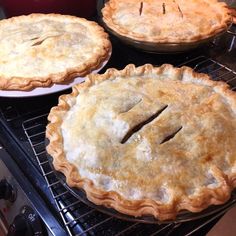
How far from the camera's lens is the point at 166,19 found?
68.1 inches

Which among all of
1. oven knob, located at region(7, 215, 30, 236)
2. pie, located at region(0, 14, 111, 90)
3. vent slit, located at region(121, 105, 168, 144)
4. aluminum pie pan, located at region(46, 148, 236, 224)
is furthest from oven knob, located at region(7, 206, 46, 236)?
pie, located at region(0, 14, 111, 90)

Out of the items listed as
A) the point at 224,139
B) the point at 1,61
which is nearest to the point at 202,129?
the point at 224,139

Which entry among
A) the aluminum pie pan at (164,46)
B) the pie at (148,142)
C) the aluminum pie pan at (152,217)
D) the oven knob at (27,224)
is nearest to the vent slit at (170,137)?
the pie at (148,142)

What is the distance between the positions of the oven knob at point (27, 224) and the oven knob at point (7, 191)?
0.30ft

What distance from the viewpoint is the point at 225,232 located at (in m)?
1.11

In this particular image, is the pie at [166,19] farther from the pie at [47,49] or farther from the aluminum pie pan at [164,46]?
the pie at [47,49]

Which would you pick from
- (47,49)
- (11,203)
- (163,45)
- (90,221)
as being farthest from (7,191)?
(163,45)

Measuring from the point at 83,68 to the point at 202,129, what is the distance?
58cm

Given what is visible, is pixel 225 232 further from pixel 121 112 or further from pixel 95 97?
pixel 95 97

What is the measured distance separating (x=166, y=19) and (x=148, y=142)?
35.9 inches

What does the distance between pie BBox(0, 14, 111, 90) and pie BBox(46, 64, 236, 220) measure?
18cm

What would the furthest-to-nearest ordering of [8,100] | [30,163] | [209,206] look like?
[8,100] → [30,163] → [209,206]

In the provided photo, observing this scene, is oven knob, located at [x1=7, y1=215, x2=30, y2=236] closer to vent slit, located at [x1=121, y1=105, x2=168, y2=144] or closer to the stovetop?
the stovetop

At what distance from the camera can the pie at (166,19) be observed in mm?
1583
